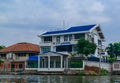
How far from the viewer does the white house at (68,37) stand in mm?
51819

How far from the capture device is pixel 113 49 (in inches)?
2362

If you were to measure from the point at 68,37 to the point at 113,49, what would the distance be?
37.6ft

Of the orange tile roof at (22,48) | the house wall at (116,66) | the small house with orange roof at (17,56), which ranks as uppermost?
the orange tile roof at (22,48)

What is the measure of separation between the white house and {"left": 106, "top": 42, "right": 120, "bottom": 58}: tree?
11.2 ft

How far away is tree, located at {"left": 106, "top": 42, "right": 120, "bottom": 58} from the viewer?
59812 millimetres

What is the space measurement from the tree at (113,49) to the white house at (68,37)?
341 cm

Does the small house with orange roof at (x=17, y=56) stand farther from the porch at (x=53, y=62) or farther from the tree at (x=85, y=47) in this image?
the tree at (x=85, y=47)

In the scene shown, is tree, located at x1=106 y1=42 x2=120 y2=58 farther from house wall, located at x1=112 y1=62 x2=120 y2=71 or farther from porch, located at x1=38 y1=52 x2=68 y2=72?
porch, located at x1=38 y1=52 x2=68 y2=72

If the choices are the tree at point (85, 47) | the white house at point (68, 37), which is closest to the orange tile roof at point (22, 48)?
the white house at point (68, 37)

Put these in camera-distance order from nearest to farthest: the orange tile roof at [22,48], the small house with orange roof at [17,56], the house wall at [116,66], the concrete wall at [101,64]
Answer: the concrete wall at [101,64]
the house wall at [116,66]
the small house with orange roof at [17,56]
the orange tile roof at [22,48]

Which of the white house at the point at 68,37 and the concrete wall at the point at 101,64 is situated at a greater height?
the white house at the point at 68,37

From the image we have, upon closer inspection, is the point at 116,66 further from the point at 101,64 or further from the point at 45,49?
the point at 45,49

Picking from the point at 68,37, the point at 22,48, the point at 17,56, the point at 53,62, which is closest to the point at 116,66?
the point at 68,37

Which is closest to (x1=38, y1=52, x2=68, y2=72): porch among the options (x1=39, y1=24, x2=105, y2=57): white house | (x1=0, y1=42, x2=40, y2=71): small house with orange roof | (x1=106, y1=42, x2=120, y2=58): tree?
(x1=39, y1=24, x2=105, y2=57): white house
